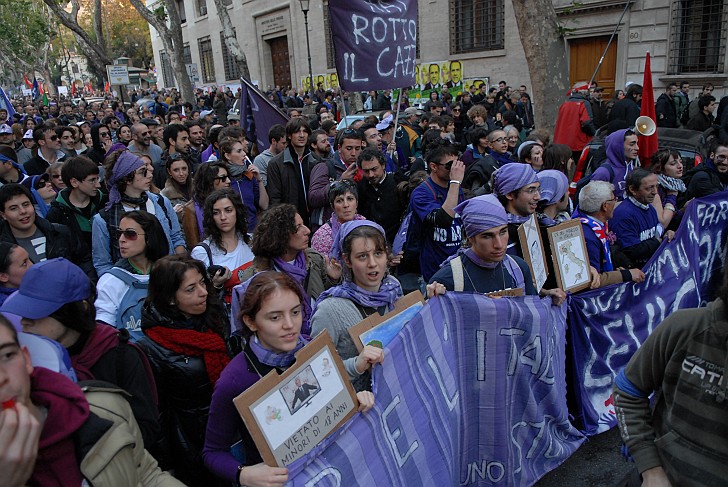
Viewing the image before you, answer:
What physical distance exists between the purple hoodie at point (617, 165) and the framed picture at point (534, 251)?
2.50 metres

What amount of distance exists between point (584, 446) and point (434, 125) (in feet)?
19.1

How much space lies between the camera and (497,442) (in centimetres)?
288

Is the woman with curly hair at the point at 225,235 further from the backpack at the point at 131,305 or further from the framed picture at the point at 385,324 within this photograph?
the framed picture at the point at 385,324

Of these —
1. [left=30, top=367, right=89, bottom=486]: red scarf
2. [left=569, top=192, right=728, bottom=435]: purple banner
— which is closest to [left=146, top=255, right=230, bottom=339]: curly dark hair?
[left=30, top=367, right=89, bottom=486]: red scarf

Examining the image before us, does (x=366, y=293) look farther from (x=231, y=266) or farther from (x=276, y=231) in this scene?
(x=231, y=266)

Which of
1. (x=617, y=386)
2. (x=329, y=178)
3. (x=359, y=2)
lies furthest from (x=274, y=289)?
(x=359, y=2)

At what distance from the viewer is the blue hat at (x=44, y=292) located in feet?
6.82

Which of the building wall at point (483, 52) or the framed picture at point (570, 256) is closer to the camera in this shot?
the framed picture at point (570, 256)

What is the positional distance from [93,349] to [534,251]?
250 cm

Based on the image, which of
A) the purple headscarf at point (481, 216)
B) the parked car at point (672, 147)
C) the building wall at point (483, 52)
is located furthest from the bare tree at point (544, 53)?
the purple headscarf at point (481, 216)

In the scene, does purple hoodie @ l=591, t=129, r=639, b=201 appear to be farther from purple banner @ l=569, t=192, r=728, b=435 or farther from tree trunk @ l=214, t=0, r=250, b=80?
tree trunk @ l=214, t=0, r=250, b=80

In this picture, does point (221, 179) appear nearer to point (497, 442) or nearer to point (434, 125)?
point (497, 442)

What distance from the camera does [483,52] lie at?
70.1ft

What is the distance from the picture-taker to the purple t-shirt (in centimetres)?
405
